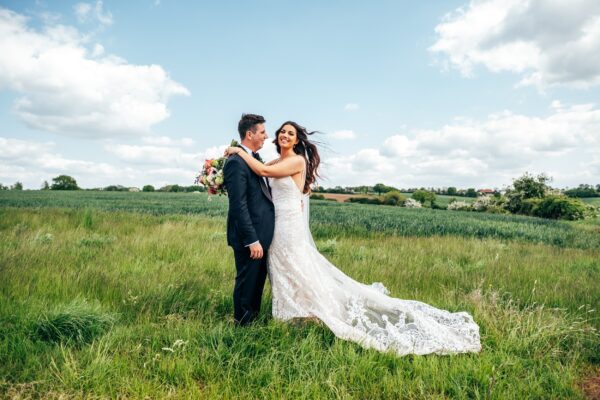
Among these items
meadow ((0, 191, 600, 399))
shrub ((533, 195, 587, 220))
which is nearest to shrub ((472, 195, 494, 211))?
shrub ((533, 195, 587, 220))

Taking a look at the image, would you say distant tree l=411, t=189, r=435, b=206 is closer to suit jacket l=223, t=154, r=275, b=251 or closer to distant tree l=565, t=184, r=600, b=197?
distant tree l=565, t=184, r=600, b=197

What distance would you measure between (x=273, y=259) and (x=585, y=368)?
372cm

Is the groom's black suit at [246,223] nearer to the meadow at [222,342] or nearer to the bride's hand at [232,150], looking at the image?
the bride's hand at [232,150]

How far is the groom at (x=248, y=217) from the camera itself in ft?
14.6

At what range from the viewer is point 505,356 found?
4156 millimetres

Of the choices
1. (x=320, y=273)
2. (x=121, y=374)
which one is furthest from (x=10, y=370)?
(x=320, y=273)

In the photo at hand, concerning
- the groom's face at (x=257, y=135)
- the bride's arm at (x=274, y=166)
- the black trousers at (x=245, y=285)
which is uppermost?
the groom's face at (x=257, y=135)

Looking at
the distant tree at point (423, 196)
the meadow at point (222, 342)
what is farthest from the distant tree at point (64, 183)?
the meadow at point (222, 342)

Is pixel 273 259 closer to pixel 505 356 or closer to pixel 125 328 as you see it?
pixel 125 328

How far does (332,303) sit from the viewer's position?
15.8ft

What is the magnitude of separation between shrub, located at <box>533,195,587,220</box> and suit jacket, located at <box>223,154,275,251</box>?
4297 cm

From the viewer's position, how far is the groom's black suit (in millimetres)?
4445

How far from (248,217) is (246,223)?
0.26 feet

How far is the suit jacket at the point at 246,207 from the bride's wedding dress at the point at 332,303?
7.4 inches
